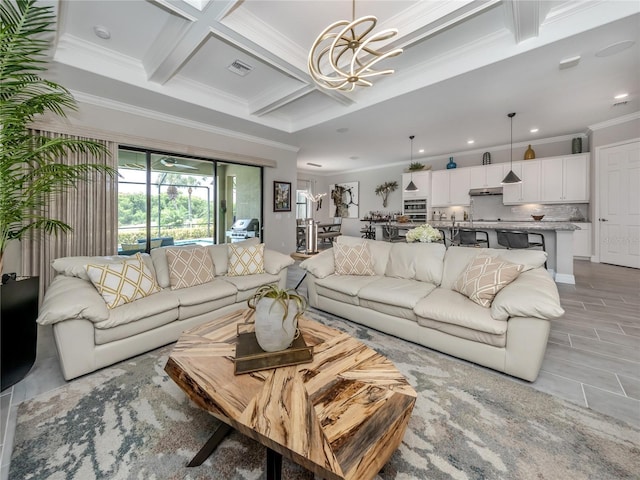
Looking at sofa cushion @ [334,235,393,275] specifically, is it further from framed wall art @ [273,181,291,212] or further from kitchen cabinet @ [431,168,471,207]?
kitchen cabinet @ [431,168,471,207]

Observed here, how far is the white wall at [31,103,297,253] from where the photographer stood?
359 cm

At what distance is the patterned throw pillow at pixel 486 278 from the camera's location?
219 cm

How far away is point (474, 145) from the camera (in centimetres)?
662

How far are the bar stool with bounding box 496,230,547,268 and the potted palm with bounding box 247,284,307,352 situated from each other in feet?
14.5

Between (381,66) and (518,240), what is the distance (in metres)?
3.43

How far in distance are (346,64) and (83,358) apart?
12.4ft

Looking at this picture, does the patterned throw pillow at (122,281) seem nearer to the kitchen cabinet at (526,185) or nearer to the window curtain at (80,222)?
the window curtain at (80,222)

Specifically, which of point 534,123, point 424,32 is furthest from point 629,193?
point 424,32

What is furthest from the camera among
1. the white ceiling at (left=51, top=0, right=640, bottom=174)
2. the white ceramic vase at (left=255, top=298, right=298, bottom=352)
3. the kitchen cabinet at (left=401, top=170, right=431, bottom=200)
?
the kitchen cabinet at (left=401, top=170, right=431, bottom=200)

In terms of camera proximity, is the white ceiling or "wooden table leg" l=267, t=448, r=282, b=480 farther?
the white ceiling

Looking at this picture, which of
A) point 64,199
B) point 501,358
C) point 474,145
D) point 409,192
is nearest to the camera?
point 501,358

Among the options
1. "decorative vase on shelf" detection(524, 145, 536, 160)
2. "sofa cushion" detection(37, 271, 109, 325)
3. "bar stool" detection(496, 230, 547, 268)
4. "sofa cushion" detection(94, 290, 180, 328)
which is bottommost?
"sofa cushion" detection(94, 290, 180, 328)

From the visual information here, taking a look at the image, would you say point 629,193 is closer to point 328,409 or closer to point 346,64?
point 346,64

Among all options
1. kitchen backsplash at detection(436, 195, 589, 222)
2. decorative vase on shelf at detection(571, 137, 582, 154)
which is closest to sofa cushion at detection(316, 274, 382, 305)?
kitchen backsplash at detection(436, 195, 589, 222)
